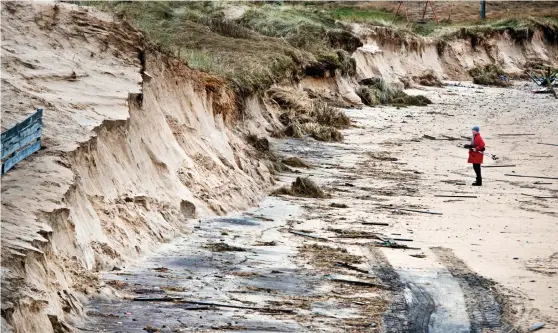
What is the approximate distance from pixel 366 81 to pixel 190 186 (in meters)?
25.0

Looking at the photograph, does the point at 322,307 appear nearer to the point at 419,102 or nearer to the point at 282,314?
the point at 282,314

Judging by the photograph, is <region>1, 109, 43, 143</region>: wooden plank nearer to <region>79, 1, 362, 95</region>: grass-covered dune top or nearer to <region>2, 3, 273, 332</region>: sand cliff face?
<region>2, 3, 273, 332</region>: sand cliff face

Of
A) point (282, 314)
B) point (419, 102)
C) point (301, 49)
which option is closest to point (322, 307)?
point (282, 314)

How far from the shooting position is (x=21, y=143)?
1120cm

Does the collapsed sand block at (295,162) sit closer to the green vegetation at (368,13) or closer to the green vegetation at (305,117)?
the green vegetation at (305,117)

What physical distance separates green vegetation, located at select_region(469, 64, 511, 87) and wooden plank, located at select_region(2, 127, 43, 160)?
140 feet

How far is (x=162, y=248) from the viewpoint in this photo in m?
13.6

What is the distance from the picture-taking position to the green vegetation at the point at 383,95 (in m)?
38.5

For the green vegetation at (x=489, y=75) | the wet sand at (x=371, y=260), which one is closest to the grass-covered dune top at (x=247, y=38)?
the wet sand at (x=371, y=260)

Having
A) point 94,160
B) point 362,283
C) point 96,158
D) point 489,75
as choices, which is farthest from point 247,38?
point 489,75

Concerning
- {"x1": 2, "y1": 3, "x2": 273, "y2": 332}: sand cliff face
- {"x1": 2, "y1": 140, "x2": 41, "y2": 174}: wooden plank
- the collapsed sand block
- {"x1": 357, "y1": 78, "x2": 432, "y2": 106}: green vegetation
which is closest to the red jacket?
the collapsed sand block

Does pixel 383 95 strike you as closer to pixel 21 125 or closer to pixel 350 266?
pixel 350 266

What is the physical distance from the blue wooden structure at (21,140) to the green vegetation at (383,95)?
26917 mm

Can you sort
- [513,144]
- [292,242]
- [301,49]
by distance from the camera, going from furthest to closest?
[301,49]
[513,144]
[292,242]
